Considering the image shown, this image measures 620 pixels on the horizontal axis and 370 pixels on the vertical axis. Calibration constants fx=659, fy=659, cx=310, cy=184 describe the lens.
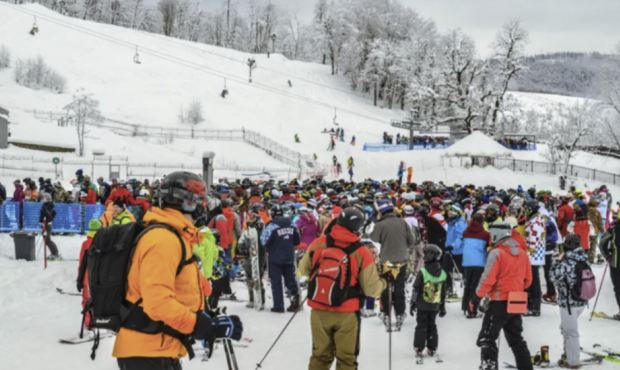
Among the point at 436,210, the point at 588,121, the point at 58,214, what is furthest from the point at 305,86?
the point at 436,210

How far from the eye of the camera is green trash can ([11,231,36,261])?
15.9 meters

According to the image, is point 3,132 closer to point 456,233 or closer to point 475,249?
point 456,233

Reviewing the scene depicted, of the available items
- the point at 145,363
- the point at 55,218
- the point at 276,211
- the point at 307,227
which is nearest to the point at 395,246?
the point at 276,211

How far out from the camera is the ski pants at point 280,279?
11.2 m

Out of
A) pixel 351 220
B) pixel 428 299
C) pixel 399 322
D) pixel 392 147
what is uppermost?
pixel 392 147

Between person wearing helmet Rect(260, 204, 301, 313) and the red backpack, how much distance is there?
16.1ft

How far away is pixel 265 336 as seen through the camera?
9734 millimetres

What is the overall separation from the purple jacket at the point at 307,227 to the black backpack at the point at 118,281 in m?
9.24

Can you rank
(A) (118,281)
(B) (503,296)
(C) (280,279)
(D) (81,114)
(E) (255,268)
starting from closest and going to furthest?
(A) (118,281), (B) (503,296), (C) (280,279), (E) (255,268), (D) (81,114)

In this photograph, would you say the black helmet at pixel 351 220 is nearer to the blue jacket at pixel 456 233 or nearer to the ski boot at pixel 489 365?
the ski boot at pixel 489 365

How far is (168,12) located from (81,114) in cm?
8298

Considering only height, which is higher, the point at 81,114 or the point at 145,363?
the point at 81,114

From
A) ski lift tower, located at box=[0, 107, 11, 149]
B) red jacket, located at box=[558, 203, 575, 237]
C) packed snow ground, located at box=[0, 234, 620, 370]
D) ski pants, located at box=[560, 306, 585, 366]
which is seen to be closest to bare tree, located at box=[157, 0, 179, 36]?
ski lift tower, located at box=[0, 107, 11, 149]

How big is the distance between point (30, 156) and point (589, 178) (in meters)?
36.9
